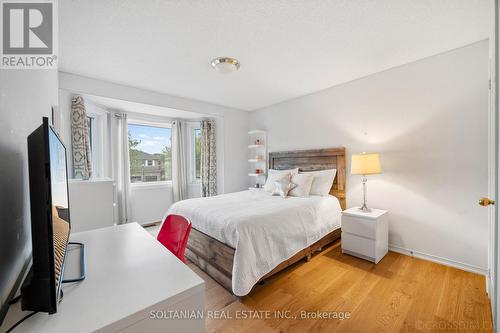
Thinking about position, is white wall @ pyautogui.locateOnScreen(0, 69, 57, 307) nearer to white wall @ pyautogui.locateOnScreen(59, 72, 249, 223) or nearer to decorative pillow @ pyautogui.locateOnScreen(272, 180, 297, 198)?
white wall @ pyautogui.locateOnScreen(59, 72, 249, 223)

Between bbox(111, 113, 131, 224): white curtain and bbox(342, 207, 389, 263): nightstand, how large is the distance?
3.81 meters

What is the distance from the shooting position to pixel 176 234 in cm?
147

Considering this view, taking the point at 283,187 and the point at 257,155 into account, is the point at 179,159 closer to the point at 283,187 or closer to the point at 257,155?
the point at 257,155

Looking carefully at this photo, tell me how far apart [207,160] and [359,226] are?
3177 millimetres

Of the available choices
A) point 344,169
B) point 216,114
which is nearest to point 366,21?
point 344,169

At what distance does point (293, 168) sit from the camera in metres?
3.92

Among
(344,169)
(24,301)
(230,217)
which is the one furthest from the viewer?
(344,169)

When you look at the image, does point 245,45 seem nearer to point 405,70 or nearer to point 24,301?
point 405,70

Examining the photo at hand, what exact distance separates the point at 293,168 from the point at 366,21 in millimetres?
2501

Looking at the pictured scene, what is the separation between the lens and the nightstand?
242 cm

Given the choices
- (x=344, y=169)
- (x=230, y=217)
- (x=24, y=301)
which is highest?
(x=344, y=169)

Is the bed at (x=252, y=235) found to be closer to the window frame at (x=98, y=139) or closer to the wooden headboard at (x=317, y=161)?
the wooden headboard at (x=317, y=161)

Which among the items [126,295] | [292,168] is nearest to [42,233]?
[126,295]

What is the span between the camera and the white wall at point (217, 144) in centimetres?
333
